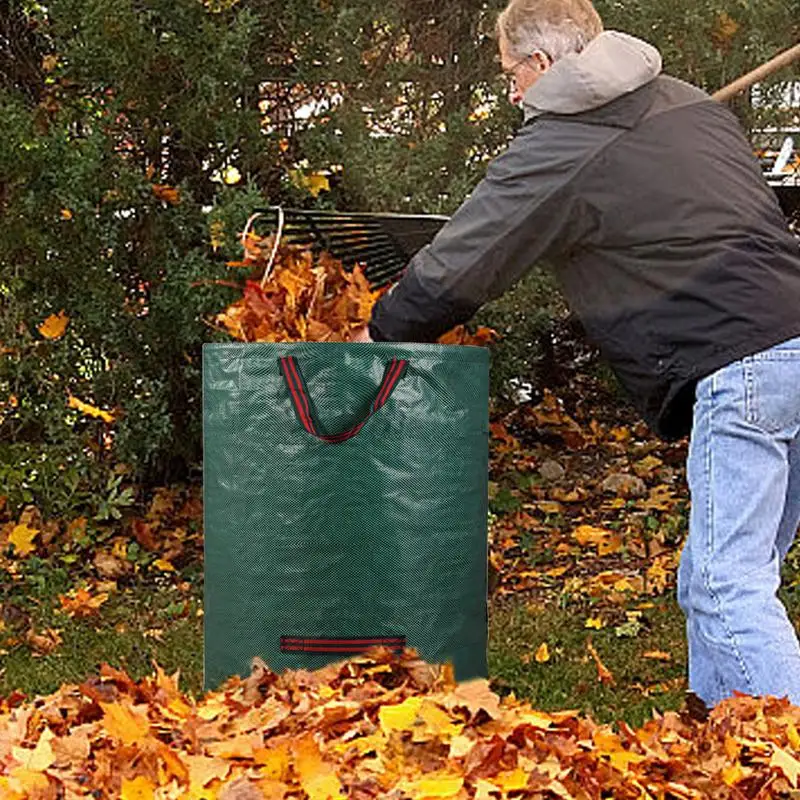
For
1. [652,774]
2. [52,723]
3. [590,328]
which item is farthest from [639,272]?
[52,723]

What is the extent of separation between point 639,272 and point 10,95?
3097 millimetres

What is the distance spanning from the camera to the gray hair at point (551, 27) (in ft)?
11.1

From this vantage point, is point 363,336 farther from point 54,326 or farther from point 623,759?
point 54,326

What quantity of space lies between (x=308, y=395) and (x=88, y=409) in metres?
2.33

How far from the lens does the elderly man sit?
3115mm

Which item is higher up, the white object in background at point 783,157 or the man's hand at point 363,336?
the white object in background at point 783,157

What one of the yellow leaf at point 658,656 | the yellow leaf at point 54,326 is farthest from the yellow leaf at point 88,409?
the yellow leaf at point 658,656

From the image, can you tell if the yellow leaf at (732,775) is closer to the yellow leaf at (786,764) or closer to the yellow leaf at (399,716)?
the yellow leaf at (786,764)

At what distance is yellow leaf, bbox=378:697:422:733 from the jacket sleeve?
42.9 inches

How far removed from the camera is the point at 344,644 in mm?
3332

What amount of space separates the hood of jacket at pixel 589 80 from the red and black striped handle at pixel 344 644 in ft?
3.66

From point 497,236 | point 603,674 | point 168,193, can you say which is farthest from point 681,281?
point 168,193

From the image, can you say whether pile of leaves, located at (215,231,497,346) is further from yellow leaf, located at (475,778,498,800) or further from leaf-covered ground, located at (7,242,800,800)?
yellow leaf, located at (475,778,498,800)

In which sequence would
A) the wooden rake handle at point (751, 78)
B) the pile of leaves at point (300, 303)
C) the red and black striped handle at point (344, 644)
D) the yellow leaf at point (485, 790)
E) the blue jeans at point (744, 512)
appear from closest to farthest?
the yellow leaf at point (485, 790) → the blue jeans at point (744, 512) → the red and black striped handle at point (344, 644) → the pile of leaves at point (300, 303) → the wooden rake handle at point (751, 78)
